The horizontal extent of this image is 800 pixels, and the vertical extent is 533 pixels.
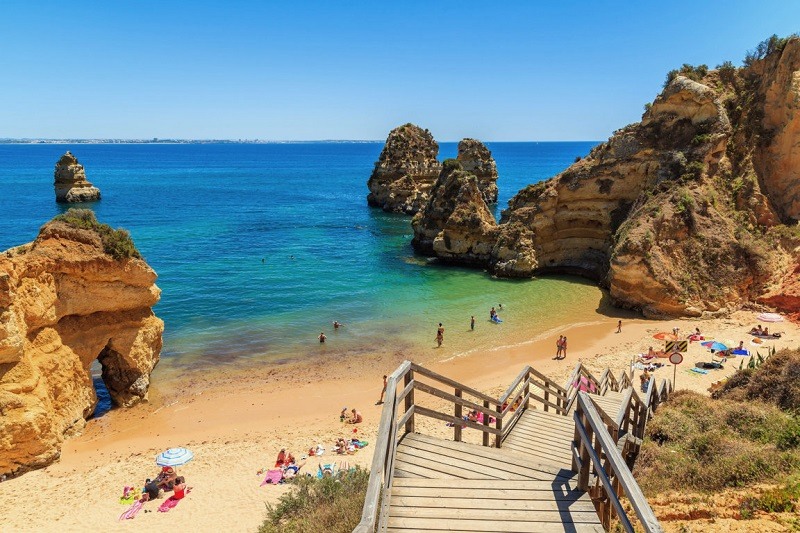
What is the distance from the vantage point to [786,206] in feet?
106

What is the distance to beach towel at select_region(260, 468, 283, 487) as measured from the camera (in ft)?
46.7

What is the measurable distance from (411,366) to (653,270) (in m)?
26.5

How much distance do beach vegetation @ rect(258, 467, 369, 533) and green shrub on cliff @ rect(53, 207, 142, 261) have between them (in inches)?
434

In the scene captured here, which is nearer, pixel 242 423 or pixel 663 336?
pixel 242 423

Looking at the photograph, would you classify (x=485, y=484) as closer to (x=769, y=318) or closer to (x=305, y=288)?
(x=769, y=318)

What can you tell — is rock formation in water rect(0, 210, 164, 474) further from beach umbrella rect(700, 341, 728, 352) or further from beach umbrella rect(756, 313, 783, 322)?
beach umbrella rect(756, 313, 783, 322)

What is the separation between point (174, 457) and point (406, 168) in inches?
2328

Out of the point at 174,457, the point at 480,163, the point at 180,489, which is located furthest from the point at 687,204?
the point at 480,163

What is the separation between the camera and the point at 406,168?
70312 millimetres

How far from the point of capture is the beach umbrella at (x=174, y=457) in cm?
1509

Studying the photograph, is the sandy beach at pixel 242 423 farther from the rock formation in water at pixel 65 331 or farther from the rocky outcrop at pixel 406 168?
the rocky outcrop at pixel 406 168

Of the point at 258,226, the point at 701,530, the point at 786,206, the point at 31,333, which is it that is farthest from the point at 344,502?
the point at 258,226

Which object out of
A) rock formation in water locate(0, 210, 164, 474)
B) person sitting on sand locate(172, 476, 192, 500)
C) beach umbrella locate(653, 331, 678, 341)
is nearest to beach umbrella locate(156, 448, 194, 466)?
person sitting on sand locate(172, 476, 192, 500)

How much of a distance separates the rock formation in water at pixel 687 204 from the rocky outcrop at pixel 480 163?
31.5 metres
